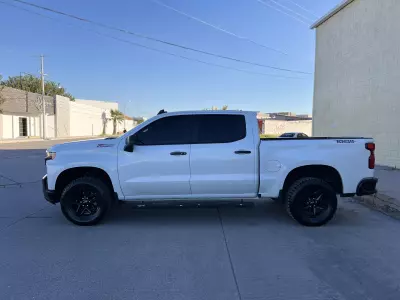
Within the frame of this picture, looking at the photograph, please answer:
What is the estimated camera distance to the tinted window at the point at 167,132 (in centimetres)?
556

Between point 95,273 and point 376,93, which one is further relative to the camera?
point 376,93

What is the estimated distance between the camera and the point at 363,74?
46.6 ft

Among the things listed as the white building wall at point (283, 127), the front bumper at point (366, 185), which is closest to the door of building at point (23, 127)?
the white building wall at point (283, 127)

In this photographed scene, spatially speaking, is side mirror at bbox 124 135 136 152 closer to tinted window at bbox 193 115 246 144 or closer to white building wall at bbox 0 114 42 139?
tinted window at bbox 193 115 246 144

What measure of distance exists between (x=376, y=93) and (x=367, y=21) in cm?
333

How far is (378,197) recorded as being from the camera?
7414 mm

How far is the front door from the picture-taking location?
17.8 feet

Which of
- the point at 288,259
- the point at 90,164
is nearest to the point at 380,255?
the point at 288,259

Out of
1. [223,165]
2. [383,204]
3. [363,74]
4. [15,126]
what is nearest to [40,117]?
[15,126]

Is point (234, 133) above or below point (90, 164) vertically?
above

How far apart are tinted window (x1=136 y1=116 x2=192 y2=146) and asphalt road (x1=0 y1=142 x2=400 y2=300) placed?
149 cm

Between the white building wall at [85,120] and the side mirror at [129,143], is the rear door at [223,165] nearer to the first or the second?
the side mirror at [129,143]

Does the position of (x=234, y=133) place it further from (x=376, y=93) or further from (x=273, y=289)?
(x=376, y=93)

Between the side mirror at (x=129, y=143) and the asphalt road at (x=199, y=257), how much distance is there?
137cm
